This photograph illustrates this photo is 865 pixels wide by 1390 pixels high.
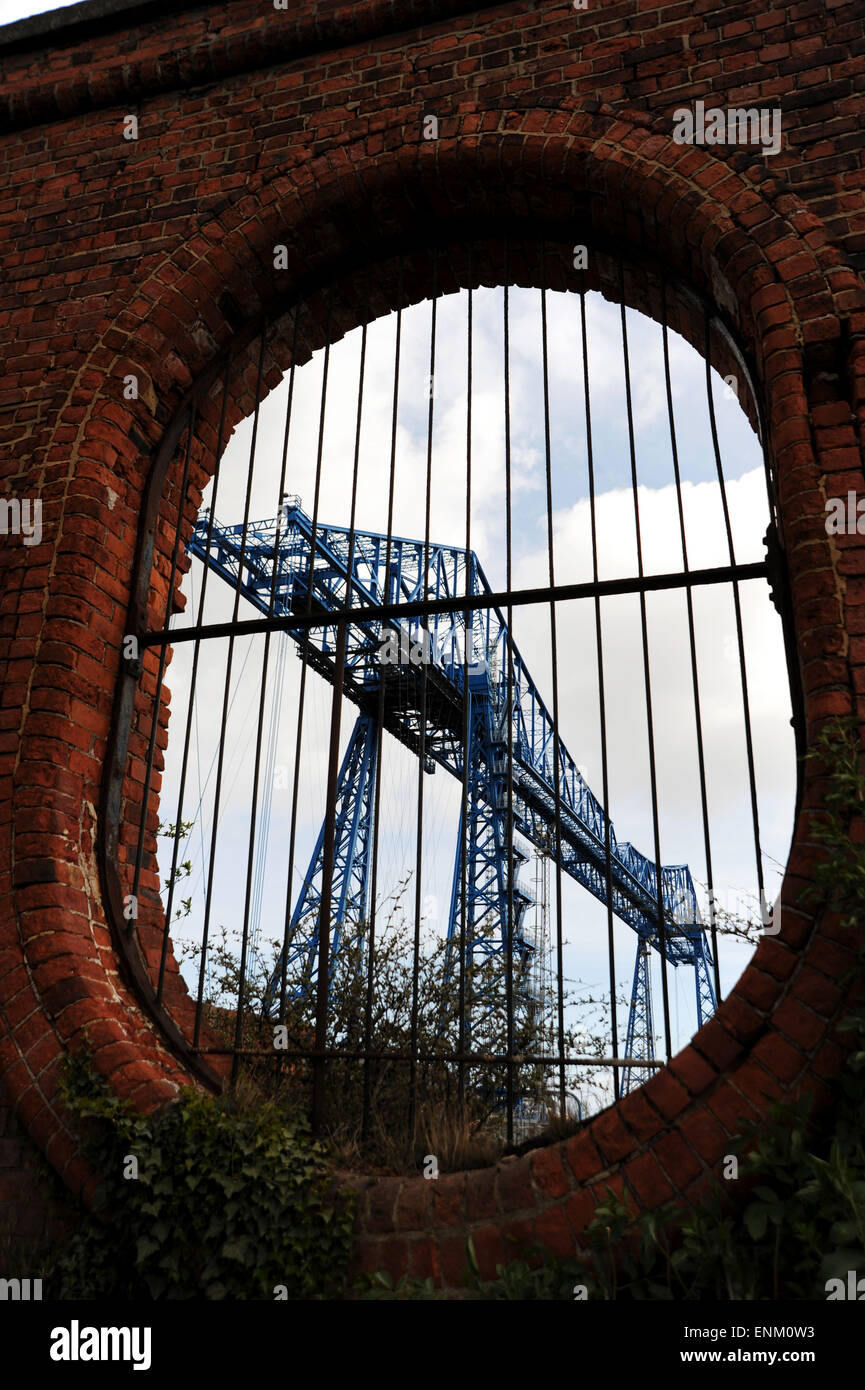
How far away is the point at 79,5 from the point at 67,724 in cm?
377

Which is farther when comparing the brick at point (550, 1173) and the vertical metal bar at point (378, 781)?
the vertical metal bar at point (378, 781)

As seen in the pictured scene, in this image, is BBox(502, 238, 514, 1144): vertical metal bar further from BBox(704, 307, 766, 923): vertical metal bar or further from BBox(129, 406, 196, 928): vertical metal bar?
BBox(129, 406, 196, 928): vertical metal bar

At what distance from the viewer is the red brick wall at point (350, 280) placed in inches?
104

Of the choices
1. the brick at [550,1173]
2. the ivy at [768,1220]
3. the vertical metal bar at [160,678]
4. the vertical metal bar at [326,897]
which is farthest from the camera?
the vertical metal bar at [160,678]

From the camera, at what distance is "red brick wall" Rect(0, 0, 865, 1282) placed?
8.66 ft

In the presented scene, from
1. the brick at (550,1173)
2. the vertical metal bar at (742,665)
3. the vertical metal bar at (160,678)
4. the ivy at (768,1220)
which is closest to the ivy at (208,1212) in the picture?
the ivy at (768,1220)

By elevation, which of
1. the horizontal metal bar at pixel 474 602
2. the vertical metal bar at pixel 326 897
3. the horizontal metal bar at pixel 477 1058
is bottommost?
the horizontal metal bar at pixel 477 1058

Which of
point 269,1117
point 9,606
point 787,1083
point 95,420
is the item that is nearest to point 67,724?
point 9,606

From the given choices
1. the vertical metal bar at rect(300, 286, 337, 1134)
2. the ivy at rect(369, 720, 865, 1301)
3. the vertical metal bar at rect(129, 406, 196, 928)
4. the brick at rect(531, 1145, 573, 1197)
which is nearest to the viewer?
the ivy at rect(369, 720, 865, 1301)

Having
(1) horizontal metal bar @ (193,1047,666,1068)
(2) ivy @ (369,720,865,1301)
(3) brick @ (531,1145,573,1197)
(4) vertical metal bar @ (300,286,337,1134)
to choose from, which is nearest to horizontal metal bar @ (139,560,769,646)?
(4) vertical metal bar @ (300,286,337,1134)

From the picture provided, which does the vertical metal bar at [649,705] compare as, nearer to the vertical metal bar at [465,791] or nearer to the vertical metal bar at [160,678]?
the vertical metal bar at [465,791]

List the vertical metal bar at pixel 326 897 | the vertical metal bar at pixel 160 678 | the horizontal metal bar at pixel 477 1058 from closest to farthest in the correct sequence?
the horizontal metal bar at pixel 477 1058 < the vertical metal bar at pixel 326 897 < the vertical metal bar at pixel 160 678

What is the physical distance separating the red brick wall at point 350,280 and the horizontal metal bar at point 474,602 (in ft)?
0.89

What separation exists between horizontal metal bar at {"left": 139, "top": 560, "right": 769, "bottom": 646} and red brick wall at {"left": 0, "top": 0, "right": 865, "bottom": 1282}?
0.27 m
